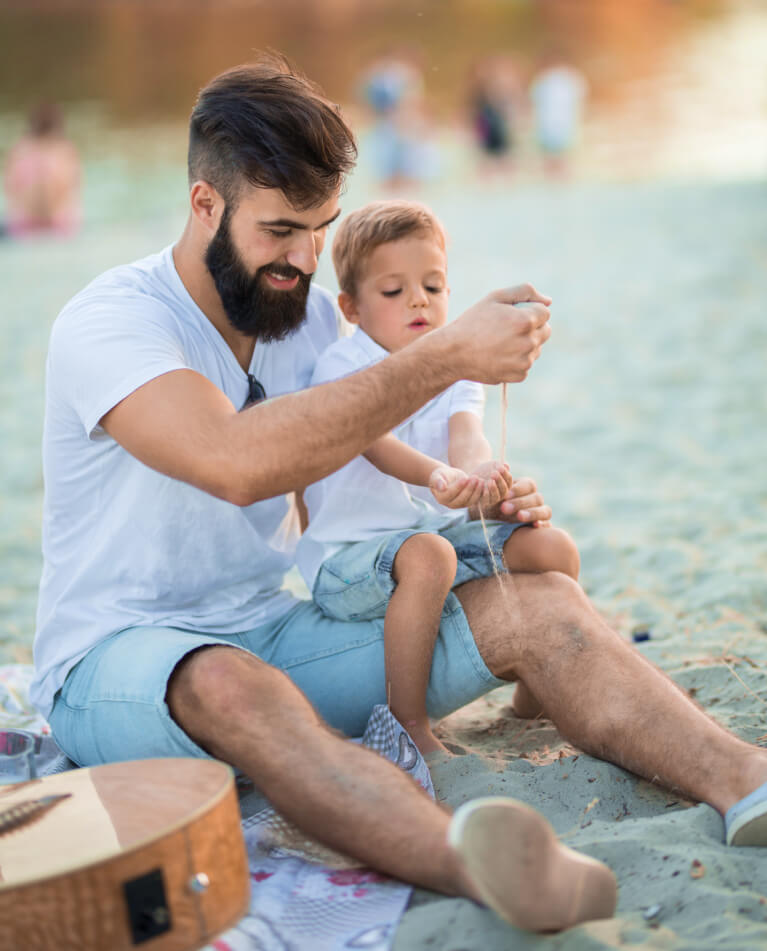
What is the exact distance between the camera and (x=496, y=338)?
2.23m

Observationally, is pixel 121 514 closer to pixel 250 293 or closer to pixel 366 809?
pixel 250 293

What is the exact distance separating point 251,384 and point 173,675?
0.79 meters

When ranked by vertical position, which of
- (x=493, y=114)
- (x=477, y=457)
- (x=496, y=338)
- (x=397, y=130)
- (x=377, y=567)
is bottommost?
(x=377, y=567)

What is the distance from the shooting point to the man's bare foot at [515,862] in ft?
5.65

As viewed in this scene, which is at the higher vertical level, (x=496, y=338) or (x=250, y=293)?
(x=250, y=293)

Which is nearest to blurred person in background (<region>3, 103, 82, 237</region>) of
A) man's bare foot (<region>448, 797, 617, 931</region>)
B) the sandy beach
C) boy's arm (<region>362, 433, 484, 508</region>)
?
the sandy beach

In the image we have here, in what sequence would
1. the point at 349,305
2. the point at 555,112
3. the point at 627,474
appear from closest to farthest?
1. the point at 349,305
2. the point at 627,474
3. the point at 555,112

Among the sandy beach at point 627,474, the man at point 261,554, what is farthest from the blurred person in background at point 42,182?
the man at point 261,554

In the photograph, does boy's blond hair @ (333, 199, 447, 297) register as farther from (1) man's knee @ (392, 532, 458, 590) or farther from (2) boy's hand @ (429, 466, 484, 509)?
(1) man's knee @ (392, 532, 458, 590)

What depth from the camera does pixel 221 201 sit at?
2598 millimetres

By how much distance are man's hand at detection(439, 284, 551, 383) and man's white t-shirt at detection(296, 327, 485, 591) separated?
0.59 m

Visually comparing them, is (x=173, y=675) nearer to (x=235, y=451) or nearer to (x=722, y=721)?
(x=235, y=451)

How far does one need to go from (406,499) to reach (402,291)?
0.53m

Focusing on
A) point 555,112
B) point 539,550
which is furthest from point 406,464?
point 555,112
